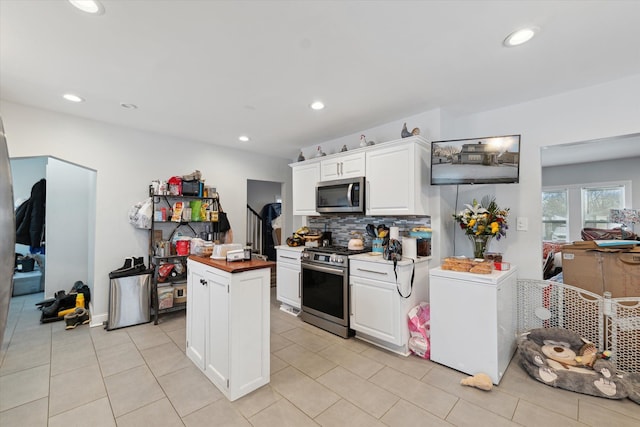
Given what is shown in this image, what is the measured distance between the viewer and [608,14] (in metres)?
1.62

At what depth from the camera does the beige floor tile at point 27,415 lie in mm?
1770

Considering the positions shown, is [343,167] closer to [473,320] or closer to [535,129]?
[535,129]

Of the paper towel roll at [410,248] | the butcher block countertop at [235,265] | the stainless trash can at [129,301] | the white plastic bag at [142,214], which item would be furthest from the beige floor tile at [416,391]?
the white plastic bag at [142,214]

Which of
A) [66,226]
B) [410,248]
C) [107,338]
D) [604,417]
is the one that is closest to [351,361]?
[410,248]

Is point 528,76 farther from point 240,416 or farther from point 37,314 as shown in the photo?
point 37,314

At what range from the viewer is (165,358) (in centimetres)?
256

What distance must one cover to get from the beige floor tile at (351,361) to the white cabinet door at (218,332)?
3.16 feet

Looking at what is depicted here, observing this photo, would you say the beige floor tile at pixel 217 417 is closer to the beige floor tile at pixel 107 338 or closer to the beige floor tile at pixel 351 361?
the beige floor tile at pixel 351 361

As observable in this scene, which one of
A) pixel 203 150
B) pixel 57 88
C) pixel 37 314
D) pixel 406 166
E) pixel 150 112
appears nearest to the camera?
pixel 57 88

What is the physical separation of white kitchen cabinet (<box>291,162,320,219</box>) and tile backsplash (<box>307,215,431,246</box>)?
365mm

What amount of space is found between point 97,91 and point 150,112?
54 centimetres

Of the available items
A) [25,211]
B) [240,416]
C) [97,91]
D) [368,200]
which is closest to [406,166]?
[368,200]

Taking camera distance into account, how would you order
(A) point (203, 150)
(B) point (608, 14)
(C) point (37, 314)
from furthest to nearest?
(A) point (203, 150) < (C) point (37, 314) < (B) point (608, 14)

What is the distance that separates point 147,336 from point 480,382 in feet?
10.7
